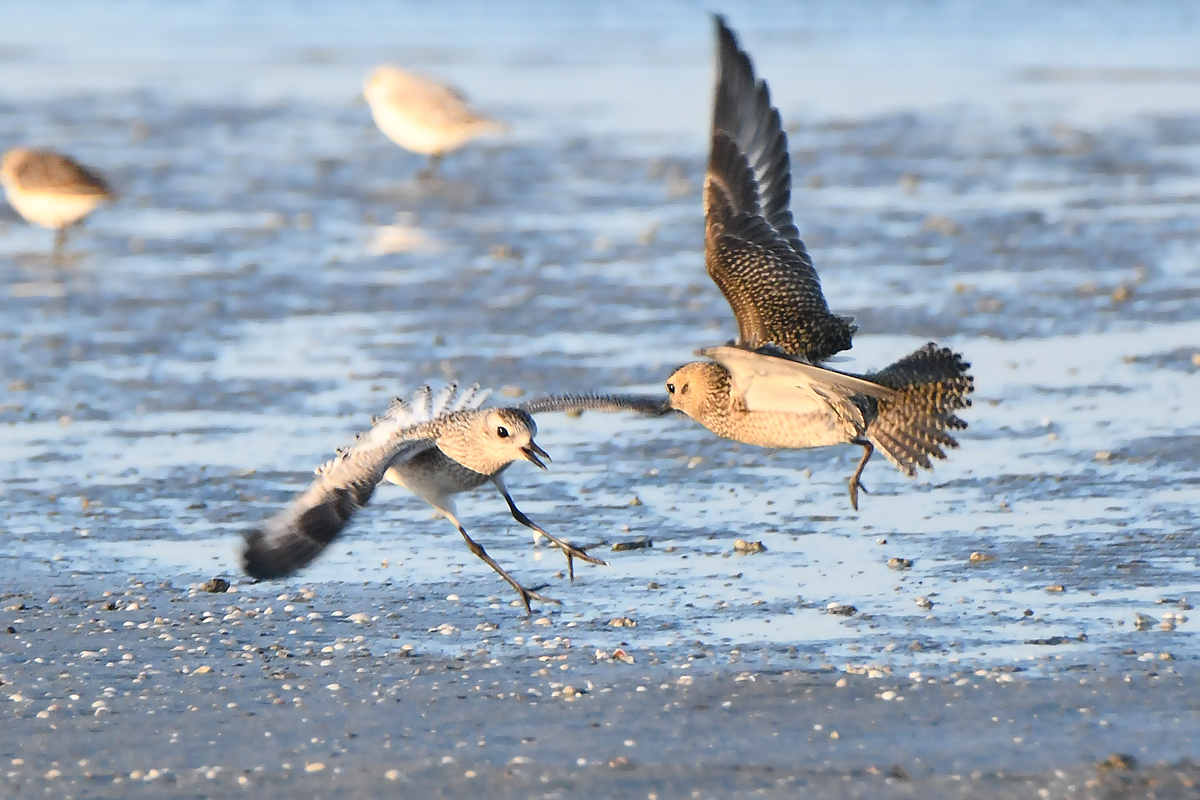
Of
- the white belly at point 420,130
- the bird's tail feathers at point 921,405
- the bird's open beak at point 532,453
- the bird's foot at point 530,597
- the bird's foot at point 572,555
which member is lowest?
the bird's foot at point 530,597

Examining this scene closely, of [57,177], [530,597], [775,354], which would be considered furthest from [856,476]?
[57,177]

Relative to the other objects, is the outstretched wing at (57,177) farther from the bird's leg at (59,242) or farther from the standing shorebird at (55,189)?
the bird's leg at (59,242)

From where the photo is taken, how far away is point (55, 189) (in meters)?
11.9

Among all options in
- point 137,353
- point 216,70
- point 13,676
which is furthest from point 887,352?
point 216,70

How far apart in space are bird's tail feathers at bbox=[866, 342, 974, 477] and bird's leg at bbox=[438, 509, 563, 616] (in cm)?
125

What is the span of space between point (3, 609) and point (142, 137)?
38.7 ft

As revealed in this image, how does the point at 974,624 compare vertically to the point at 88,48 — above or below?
below

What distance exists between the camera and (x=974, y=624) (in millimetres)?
5434

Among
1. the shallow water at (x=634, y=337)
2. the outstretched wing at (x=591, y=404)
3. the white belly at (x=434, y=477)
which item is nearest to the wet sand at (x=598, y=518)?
the shallow water at (x=634, y=337)

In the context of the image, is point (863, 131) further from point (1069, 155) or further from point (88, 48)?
point (88, 48)

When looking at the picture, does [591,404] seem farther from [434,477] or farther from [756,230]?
[756,230]

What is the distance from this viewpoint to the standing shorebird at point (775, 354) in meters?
6.11

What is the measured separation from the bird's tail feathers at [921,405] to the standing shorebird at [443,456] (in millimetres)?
757

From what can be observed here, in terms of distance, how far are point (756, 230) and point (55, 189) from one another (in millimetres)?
6450
